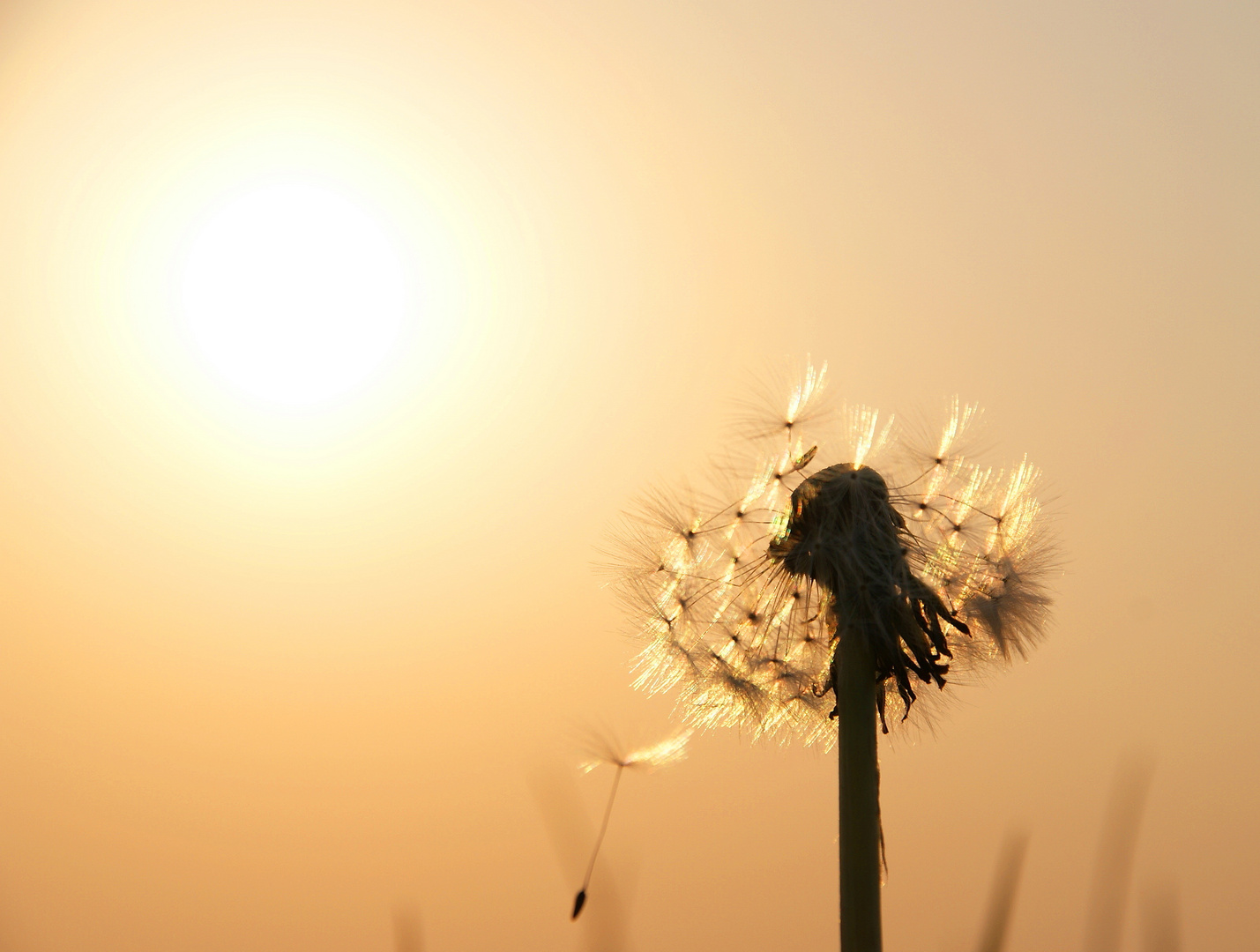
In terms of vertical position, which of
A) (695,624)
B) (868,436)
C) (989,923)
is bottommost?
(989,923)

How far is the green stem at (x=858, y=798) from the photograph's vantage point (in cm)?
348

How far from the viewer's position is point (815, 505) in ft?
13.6

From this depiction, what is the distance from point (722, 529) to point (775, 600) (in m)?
0.54

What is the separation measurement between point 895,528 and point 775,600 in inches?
27.6

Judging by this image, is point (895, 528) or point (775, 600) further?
point (775, 600)

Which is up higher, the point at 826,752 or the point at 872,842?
the point at 826,752

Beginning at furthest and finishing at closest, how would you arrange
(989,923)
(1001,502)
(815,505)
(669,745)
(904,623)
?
(1001,502)
(815,505)
(904,623)
(669,745)
(989,923)

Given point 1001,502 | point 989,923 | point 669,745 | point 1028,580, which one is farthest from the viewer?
point 1001,502

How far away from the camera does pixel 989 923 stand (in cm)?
206

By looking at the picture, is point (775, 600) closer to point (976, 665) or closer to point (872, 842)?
point (976, 665)

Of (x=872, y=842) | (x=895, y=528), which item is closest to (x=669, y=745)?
(x=872, y=842)

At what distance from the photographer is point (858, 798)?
359cm

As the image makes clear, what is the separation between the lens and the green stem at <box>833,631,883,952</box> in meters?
3.48

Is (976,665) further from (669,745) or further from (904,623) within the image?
(669,745)
